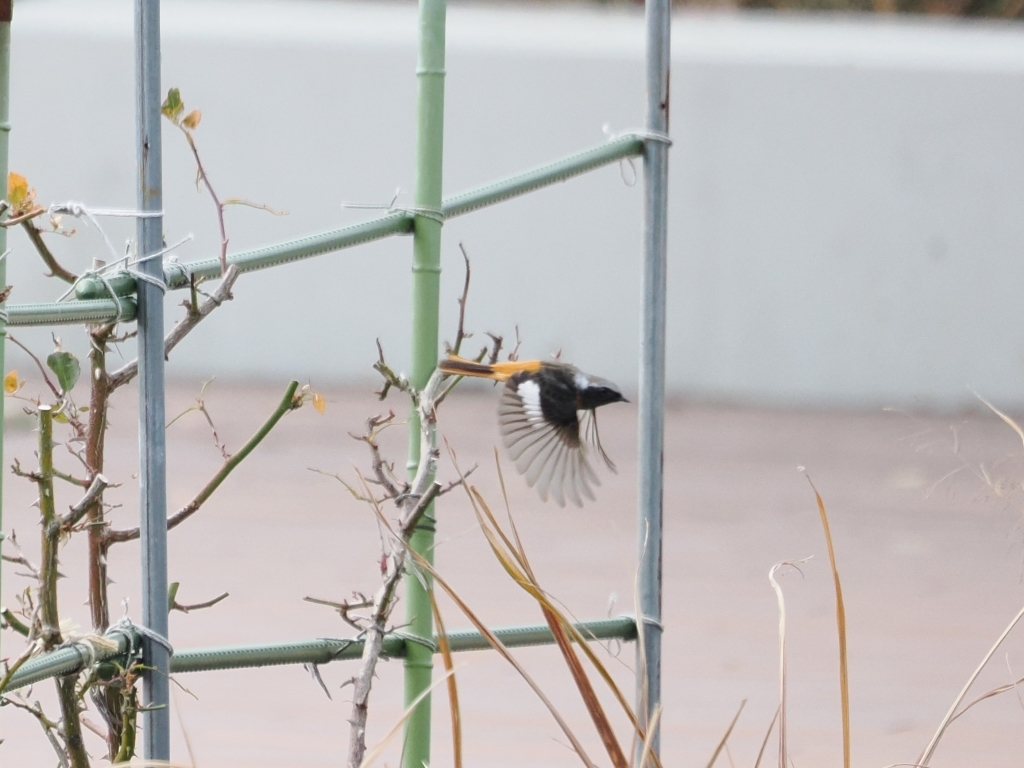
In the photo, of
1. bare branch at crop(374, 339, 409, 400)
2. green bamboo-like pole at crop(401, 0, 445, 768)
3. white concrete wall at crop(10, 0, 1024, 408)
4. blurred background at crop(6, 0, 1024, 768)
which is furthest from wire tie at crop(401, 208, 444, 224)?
white concrete wall at crop(10, 0, 1024, 408)

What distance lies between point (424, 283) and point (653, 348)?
18 cm

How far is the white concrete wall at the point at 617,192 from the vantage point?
170 inches

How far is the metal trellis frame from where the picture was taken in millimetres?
589

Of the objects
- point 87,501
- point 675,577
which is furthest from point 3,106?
point 675,577

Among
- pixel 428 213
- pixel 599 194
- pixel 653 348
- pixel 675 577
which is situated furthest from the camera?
pixel 599 194

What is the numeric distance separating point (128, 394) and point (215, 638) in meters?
2.33

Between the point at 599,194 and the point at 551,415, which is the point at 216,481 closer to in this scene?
the point at 551,415

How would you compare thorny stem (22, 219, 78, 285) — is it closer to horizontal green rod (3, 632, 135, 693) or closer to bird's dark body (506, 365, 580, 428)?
horizontal green rod (3, 632, 135, 693)

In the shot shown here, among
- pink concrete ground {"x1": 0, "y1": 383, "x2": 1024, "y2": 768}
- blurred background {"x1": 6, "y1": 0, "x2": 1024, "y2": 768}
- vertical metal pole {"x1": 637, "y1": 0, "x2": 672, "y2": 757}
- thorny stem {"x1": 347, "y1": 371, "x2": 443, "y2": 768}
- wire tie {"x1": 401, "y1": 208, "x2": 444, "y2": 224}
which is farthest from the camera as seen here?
blurred background {"x1": 6, "y1": 0, "x2": 1024, "y2": 768}

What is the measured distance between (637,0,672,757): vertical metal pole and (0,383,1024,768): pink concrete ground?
1.3 inches

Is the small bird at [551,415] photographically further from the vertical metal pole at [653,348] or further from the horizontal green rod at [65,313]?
the horizontal green rod at [65,313]

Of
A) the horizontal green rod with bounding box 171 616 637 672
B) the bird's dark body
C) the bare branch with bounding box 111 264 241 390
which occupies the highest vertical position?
the bare branch with bounding box 111 264 241 390

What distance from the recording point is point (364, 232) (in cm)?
71

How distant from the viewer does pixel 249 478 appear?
10.8ft
